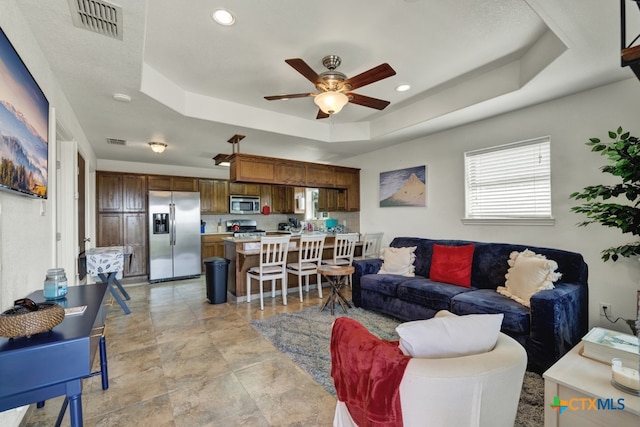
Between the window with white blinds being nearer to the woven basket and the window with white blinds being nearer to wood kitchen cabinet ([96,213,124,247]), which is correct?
the woven basket

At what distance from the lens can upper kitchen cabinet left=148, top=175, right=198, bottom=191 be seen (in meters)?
6.07

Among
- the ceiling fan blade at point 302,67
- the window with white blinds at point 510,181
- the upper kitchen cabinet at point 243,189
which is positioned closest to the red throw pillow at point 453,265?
the window with white blinds at point 510,181

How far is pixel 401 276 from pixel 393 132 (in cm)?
206

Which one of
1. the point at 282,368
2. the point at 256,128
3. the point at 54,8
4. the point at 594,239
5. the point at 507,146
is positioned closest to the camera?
the point at 54,8

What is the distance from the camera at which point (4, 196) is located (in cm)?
149

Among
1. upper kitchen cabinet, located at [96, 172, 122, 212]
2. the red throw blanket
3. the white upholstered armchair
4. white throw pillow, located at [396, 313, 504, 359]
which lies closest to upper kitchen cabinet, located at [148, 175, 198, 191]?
upper kitchen cabinet, located at [96, 172, 122, 212]

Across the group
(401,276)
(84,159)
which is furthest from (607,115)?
(84,159)

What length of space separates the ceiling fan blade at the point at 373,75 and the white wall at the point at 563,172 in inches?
80.6

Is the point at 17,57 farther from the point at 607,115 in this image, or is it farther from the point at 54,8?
the point at 607,115

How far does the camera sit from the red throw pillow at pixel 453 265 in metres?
3.31

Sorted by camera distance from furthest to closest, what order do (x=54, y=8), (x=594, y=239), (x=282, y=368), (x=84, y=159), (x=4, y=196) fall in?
(x=84, y=159)
(x=594, y=239)
(x=282, y=368)
(x=54, y=8)
(x=4, y=196)

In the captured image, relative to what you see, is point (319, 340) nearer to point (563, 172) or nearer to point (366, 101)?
point (366, 101)

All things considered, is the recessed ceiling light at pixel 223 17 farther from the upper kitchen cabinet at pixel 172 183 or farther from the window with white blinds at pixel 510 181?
the upper kitchen cabinet at pixel 172 183

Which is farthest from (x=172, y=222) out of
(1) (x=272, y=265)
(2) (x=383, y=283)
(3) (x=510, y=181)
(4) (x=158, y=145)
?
(3) (x=510, y=181)
